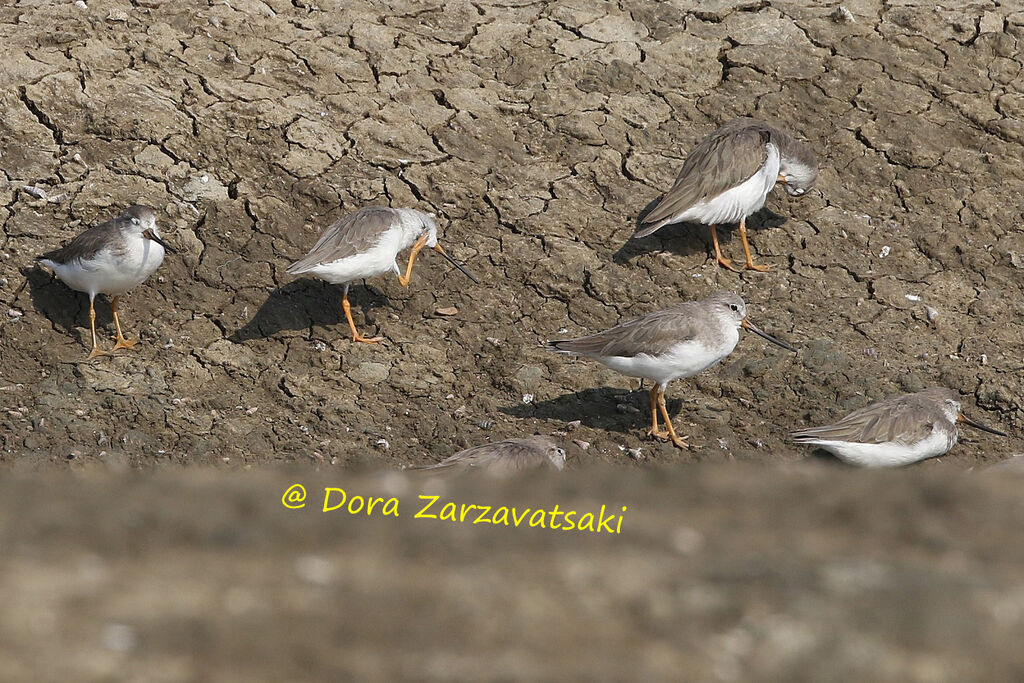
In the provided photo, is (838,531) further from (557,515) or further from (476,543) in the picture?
(476,543)

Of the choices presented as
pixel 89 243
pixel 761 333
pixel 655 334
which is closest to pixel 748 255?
pixel 761 333

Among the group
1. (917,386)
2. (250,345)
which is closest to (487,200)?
(250,345)

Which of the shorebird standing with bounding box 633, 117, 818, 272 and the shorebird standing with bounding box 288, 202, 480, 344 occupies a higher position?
the shorebird standing with bounding box 633, 117, 818, 272

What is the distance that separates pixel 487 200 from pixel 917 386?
330 centimetres

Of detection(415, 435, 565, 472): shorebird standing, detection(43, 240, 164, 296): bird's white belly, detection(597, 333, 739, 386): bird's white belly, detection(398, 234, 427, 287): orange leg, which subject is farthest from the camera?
detection(398, 234, 427, 287): orange leg

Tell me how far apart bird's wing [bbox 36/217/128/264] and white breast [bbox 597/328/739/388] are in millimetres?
3076

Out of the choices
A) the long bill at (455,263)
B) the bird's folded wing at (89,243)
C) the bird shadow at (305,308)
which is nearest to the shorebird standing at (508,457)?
the bird shadow at (305,308)

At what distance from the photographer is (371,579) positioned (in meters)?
3.54

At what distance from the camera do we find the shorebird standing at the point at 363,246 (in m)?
7.34

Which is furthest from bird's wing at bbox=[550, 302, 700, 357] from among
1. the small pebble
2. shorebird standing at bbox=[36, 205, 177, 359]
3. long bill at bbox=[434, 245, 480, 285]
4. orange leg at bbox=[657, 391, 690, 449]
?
the small pebble

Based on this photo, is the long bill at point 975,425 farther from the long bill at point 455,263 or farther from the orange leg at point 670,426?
the long bill at point 455,263

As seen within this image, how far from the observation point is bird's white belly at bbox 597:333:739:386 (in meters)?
6.62

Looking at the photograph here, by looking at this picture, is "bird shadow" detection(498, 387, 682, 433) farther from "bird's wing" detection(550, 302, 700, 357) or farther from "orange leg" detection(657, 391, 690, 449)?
"bird's wing" detection(550, 302, 700, 357)

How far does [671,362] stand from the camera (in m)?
6.61
